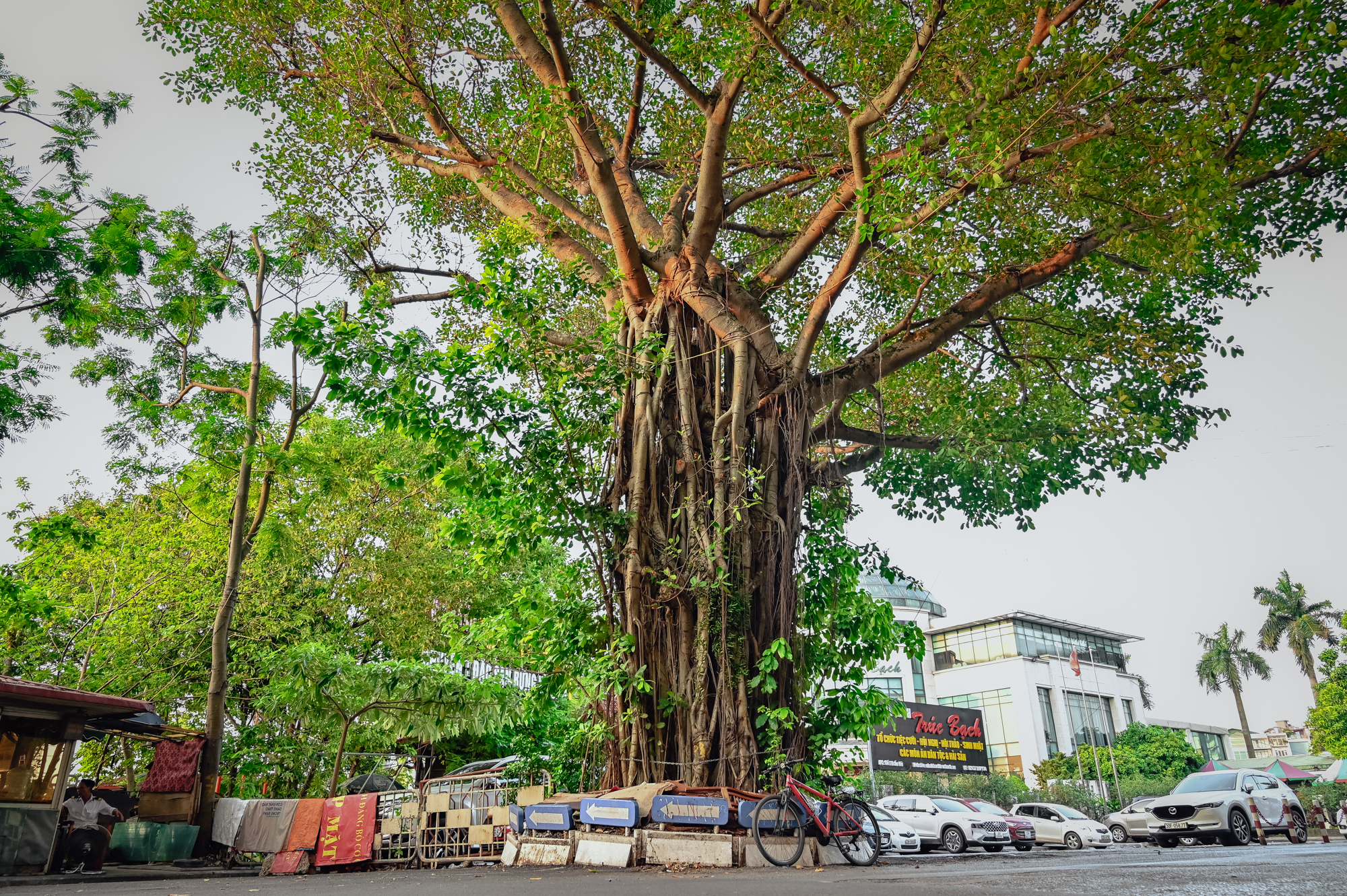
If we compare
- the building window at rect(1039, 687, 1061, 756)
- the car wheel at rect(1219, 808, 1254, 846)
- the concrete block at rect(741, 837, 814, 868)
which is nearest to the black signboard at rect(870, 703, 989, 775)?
the building window at rect(1039, 687, 1061, 756)

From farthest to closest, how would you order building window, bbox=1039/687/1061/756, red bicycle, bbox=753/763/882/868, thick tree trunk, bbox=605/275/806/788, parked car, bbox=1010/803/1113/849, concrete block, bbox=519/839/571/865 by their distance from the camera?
building window, bbox=1039/687/1061/756 → parked car, bbox=1010/803/1113/849 → thick tree trunk, bbox=605/275/806/788 → concrete block, bbox=519/839/571/865 → red bicycle, bbox=753/763/882/868

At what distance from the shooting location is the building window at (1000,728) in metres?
34.1

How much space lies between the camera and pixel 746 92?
930cm

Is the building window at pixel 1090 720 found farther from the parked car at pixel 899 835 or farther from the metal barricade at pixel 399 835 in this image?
the metal barricade at pixel 399 835

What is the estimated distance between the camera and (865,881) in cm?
453

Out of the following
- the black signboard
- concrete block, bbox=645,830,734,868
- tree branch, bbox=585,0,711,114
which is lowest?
concrete block, bbox=645,830,734,868

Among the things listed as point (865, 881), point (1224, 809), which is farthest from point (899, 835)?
→ point (865, 881)

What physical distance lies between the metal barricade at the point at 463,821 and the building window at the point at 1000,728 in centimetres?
2942

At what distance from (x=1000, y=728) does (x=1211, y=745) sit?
16867 millimetres

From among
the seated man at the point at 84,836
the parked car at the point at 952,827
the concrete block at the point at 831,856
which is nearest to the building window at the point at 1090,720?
the parked car at the point at 952,827

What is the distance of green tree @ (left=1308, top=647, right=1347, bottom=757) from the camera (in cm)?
2827

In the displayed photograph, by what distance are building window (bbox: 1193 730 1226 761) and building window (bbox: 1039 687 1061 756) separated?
12.2 metres

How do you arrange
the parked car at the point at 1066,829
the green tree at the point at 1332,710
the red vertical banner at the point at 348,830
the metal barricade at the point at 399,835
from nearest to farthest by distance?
the metal barricade at the point at 399,835 < the red vertical banner at the point at 348,830 < the parked car at the point at 1066,829 < the green tree at the point at 1332,710

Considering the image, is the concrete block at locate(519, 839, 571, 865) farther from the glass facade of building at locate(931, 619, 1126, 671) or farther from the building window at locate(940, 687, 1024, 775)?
the glass facade of building at locate(931, 619, 1126, 671)
